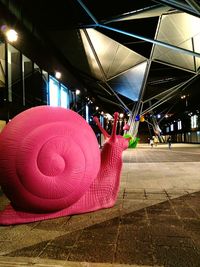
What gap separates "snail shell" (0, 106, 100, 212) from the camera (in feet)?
12.2

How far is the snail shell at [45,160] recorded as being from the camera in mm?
3732

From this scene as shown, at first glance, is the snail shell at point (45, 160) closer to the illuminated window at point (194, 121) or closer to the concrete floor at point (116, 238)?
the concrete floor at point (116, 238)

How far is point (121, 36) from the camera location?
2347 centimetres

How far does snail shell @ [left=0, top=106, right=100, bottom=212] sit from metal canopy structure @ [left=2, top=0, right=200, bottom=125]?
8202mm

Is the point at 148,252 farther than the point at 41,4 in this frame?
No

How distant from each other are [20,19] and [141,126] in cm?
7092

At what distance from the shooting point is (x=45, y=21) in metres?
16.3

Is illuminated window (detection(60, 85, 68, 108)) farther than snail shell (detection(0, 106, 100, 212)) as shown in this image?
Yes

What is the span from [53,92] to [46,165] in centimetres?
1379

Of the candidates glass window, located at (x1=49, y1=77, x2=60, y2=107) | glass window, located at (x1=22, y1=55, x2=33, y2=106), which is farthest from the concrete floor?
glass window, located at (x1=49, y1=77, x2=60, y2=107)

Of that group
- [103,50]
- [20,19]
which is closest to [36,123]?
[20,19]

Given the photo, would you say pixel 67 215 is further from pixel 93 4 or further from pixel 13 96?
pixel 93 4

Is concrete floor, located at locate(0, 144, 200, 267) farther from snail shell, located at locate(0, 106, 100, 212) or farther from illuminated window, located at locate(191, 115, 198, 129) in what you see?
illuminated window, located at locate(191, 115, 198, 129)

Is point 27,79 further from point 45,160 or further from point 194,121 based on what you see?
point 194,121
